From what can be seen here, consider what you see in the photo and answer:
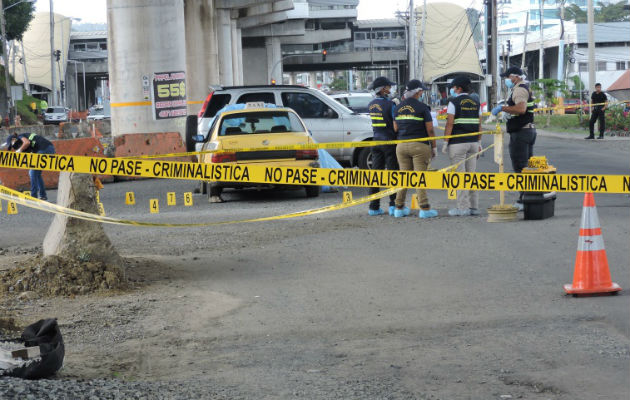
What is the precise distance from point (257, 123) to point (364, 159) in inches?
119

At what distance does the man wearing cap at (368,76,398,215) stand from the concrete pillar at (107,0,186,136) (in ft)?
49.1

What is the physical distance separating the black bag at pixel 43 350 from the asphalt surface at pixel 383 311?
0.24 meters

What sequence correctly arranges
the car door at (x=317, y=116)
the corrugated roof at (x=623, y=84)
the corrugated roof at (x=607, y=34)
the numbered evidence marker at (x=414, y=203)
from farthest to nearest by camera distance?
the corrugated roof at (x=607, y=34) < the corrugated roof at (x=623, y=84) < the car door at (x=317, y=116) < the numbered evidence marker at (x=414, y=203)

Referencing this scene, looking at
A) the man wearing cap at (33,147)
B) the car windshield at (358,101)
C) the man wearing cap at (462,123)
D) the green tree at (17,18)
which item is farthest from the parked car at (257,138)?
the green tree at (17,18)

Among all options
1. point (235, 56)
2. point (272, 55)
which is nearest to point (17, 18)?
point (235, 56)

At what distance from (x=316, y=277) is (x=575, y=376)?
13.3 ft

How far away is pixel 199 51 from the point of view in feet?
172

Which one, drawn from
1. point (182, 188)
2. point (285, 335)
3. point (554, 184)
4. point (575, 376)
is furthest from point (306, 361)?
point (182, 188)

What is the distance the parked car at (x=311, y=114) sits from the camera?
64.3 ft

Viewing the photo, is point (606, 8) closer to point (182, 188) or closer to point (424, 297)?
point (182, 188)

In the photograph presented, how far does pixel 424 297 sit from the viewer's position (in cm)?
832

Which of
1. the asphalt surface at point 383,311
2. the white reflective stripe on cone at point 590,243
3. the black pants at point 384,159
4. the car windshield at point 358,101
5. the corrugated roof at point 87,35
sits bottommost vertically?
the asphalt surface at point 383,311

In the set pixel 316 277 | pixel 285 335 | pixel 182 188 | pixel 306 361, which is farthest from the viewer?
pixel 182 188

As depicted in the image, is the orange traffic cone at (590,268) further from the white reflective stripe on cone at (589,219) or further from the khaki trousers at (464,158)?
the khaki trousers at (464,158)
